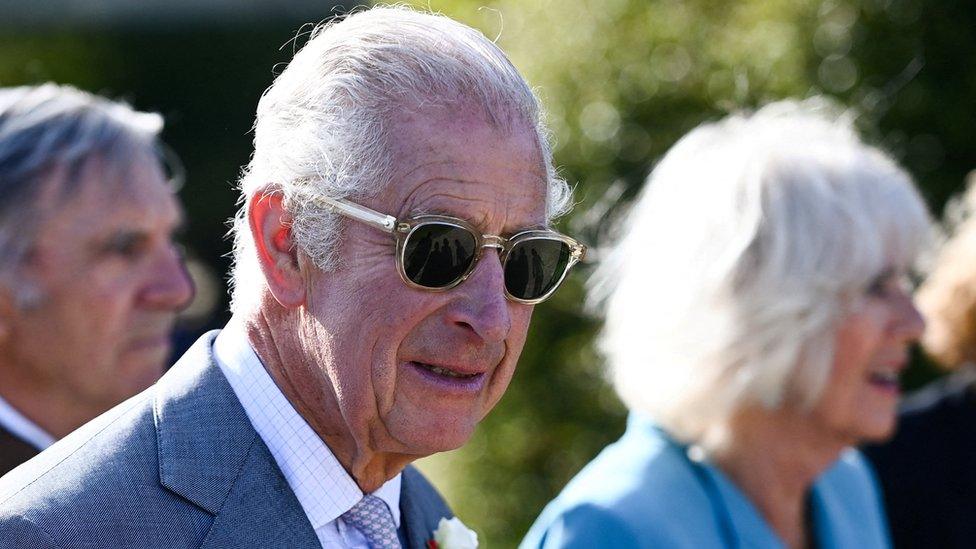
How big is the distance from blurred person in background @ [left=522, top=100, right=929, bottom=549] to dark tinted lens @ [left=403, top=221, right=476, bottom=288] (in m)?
1.47

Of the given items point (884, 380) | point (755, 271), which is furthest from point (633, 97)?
point (884, 380)

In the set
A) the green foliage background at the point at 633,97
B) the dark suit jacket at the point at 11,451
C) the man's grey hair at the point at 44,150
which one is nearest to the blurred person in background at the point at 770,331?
the green foliage background at the point at 633,97

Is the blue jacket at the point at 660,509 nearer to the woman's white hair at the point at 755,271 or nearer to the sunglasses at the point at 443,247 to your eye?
the woman's white hair at the point at 755,271

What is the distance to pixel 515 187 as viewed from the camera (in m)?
2.07

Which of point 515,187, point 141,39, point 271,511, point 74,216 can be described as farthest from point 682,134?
Result: point 141,39

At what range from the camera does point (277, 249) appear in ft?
6.79

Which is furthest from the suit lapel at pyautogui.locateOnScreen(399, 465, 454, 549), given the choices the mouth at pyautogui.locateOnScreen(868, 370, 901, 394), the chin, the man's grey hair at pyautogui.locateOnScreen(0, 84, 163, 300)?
the mouth at pyautogui.locateOnScreen(868, 370, 901, 394)

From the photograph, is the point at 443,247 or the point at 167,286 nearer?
the point at 443,247

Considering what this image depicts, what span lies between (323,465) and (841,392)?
1926 mm

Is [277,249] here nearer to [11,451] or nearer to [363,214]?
[363,214]

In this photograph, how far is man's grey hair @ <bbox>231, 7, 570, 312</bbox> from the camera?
199cm

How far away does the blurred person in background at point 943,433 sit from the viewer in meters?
4.26

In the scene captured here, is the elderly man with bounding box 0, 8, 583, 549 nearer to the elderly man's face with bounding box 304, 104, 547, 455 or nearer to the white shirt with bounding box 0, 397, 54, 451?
the elderly man's face with bounding box 304, 104, 547, 455

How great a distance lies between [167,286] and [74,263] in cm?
30
